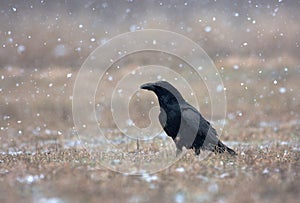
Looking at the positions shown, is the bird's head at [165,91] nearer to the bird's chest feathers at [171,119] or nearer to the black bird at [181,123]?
the black bird at [181,123]

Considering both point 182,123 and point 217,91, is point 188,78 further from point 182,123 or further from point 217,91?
point 182,123

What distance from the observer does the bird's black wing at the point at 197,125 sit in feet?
32.0

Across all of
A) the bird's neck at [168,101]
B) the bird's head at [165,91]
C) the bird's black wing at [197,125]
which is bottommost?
the bird's black wing at [197,125]

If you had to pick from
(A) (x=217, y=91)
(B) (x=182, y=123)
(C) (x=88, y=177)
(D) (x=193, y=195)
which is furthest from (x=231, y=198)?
(A) (x=217, y=91)

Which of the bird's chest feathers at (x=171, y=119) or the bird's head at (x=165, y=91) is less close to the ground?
the bird's head at (x=165, y=91)

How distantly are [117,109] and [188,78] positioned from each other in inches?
150

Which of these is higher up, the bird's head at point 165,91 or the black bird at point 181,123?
the bird's head at point 165,91

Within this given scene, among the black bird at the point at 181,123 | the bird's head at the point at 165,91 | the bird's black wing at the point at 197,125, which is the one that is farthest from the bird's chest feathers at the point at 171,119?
the bird's head at the point at 165,91

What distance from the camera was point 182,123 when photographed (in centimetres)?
975

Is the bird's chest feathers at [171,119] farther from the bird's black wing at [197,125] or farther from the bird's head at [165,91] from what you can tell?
the bird's head at [165,91]

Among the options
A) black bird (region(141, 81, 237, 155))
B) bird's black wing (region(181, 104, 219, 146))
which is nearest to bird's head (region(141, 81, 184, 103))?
black bird (region(141, 81, 237, 155))

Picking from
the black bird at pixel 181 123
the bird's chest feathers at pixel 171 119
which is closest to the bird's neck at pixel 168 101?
the black bird at pixel 181 123

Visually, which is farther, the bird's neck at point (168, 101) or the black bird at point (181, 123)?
the bird's neck at point (168, 101)

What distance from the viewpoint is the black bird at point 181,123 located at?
9773mm
